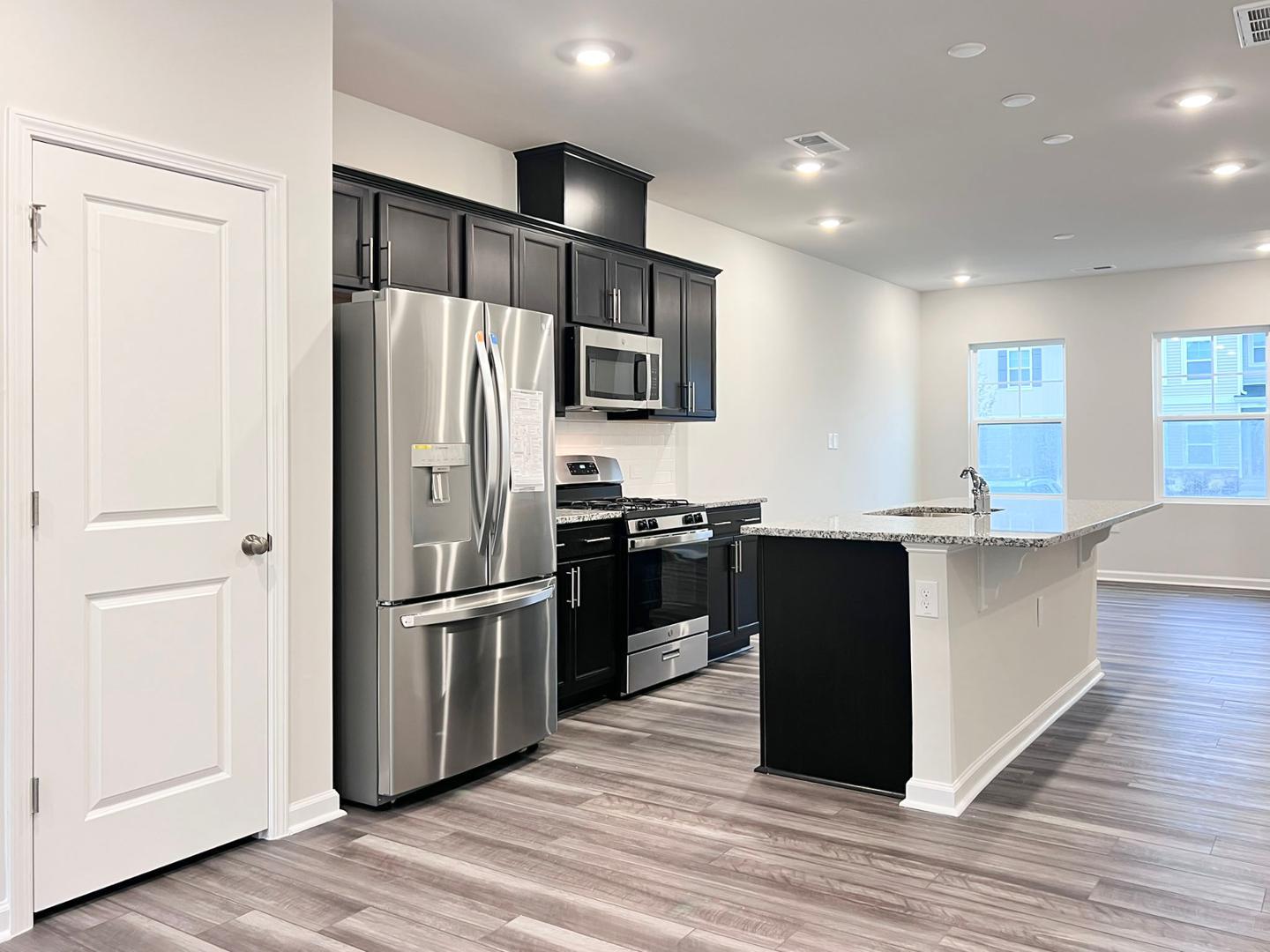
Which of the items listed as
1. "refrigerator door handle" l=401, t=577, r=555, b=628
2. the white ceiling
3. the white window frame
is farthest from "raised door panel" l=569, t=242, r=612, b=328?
the white window frame

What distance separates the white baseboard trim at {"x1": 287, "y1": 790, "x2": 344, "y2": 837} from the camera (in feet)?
10.2

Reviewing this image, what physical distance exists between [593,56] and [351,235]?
1.15 meters

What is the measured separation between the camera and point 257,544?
3.00 metres

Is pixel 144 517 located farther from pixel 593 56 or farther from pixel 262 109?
pixel 593 56

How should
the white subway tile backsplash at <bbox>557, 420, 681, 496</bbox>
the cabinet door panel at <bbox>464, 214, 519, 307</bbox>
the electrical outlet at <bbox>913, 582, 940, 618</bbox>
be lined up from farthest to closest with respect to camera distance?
the white subway tile backsplash at <bbox>557, 420, 681, 496</bbox>
the cabinet door panel at <bbox>464, 214, 519, 307</bbox>
the electrical outlet at <bbox>913, 582, 940, 618</bbox>

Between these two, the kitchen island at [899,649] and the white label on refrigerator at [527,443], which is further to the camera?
the white label on refrigerator at [527,443]

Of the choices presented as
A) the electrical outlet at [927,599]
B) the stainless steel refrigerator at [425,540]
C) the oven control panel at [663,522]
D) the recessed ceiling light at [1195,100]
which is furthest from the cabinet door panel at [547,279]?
the recessed ceiling light at [1195,100]

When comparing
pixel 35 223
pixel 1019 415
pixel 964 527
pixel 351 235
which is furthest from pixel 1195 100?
pixel 1019 415

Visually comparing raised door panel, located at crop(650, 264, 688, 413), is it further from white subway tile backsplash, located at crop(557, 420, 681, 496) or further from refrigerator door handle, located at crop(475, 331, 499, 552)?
refrigerator door handle, located at crop(475, 331, 499, 552)

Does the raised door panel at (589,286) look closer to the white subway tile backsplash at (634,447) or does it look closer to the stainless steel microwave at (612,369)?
the stainless steel microwave at (612,369)

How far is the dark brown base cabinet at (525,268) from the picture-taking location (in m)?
3.80

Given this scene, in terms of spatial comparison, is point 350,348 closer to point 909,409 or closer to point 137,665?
point 137,665

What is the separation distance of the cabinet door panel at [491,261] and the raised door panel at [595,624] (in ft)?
4.13

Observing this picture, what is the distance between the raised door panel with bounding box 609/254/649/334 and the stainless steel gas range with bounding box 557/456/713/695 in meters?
0.74
